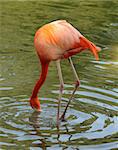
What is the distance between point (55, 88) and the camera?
6.31 m

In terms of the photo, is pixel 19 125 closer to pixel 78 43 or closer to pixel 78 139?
pixel 78 139

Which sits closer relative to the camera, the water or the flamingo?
the water

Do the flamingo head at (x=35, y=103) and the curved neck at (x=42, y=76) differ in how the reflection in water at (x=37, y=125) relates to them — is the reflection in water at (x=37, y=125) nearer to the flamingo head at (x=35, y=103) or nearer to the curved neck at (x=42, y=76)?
the flamingo head at (x=35, y=103)

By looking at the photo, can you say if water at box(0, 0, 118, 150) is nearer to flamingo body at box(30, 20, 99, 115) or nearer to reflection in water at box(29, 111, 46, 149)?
reflection in water at box(29, 111, 46, 149)

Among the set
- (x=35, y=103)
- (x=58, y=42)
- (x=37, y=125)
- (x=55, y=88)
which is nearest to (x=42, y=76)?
(x=35, y=103)

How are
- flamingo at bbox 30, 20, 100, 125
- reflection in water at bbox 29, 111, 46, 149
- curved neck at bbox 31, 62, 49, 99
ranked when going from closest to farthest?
1. reflection in water at bbox 29, 111, 46, 149
2. flamingo at bbox 30, 20, 100, 125
3. curved neck at bbox 31, 62, 49, 99

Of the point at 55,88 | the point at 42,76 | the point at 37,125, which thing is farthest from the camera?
the point at 55,88

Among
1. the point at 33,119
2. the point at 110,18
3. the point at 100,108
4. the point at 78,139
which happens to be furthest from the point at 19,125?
the point at 110,18

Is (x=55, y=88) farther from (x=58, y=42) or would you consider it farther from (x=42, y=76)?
(x=58, y=42)

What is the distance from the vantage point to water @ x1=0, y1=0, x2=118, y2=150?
498 centimetres

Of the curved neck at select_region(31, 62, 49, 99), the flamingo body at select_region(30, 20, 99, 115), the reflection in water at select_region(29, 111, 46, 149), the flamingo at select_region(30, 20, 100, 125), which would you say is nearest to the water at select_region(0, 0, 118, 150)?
the reflection in water at select_region(29, 111, 46, 149)

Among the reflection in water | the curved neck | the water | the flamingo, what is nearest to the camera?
the reflection in water

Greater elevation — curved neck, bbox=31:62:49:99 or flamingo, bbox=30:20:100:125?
flamingo, bbox=30:20:100:125

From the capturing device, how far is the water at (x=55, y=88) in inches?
196
